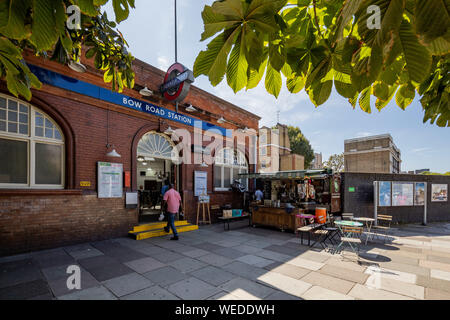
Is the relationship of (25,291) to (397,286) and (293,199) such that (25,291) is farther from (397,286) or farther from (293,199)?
(293,199)

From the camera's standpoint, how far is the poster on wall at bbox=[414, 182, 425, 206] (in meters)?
11.9

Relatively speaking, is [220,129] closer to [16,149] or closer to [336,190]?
[336,190]

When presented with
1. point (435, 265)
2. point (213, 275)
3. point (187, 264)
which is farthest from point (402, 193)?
point (187, 264)

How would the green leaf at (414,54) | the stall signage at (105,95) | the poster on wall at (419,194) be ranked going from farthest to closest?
the poster on wall at (419,194)
the stall signage at (105,95)
the green leaf at (414,54)

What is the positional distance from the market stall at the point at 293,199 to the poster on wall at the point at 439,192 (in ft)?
20.8

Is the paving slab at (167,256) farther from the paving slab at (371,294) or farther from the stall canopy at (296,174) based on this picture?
the stall canopy at (296,174)

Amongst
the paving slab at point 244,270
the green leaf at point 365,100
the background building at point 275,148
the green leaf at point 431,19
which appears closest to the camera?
the green leaf at point 431,19

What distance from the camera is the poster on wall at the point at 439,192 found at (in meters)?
12.6

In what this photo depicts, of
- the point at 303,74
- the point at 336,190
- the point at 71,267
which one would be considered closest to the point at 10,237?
the point at 71,267

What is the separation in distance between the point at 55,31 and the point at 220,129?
34.9ft

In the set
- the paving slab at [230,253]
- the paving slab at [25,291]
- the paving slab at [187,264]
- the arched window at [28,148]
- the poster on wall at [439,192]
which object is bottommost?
the paving slab at [230,253]

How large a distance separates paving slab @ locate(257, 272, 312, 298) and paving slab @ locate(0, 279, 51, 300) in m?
4.01

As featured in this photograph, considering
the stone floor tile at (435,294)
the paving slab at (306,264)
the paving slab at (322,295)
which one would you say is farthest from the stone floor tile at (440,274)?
the paving slab at (322,295)
